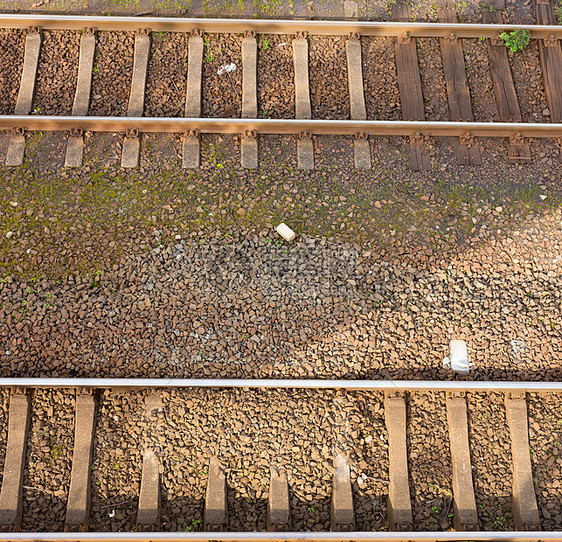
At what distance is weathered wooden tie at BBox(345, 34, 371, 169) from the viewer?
6453mm

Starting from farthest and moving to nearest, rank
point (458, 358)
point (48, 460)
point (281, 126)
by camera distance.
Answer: point (281, 126) → point (458, 358) → point (48, 460)

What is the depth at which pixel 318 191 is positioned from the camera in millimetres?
6301

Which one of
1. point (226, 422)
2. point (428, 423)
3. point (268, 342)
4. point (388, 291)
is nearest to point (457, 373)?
point (428, 423)

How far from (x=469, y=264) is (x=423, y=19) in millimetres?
3683

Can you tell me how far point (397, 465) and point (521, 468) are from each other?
1334 mm

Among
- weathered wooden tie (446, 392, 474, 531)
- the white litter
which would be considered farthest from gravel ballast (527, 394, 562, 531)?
the white litter

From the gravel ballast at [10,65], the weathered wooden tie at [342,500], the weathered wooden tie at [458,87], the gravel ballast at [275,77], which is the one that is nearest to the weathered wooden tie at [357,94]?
the gravel ballast at [275,77]

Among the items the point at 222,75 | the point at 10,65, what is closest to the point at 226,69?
the point at 222,75

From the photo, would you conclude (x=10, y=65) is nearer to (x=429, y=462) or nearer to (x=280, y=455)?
(x=280, y=455)

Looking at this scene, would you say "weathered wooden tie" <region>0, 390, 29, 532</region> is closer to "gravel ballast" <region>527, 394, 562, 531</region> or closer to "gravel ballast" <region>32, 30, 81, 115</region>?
"gravel ballast" <region>32, 30, 81, 115</region>

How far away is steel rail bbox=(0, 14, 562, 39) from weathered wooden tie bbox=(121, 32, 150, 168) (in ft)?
0.88

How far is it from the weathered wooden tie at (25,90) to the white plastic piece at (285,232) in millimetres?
3366

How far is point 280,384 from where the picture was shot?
5.38 metres

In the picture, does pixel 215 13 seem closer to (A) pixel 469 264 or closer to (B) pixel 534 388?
(A) pixel 469 264
